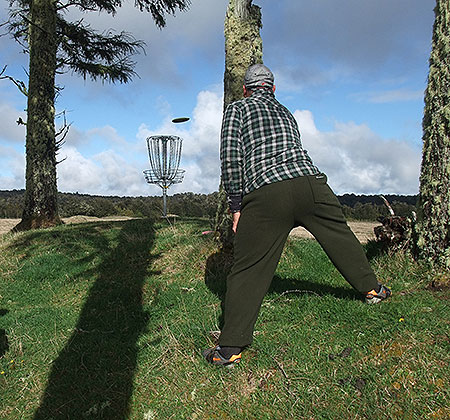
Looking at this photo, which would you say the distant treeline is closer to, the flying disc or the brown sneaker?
the flying disc

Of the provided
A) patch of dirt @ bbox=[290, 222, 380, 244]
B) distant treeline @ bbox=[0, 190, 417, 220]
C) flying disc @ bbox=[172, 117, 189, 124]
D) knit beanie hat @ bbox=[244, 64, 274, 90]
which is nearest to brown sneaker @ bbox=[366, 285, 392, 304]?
knit beanie hat @ bbox=[244, 64, 274, 90]

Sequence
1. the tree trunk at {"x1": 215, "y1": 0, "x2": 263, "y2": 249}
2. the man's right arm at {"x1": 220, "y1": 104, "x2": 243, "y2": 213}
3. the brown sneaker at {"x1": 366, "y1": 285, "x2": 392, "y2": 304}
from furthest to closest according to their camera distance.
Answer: the tree trunk at {"x1": 215, "y1": 0, "x2": 263, "y2": 249} → the brown sneaker at {"x1": 366, "y1": 285, "x2": 392, "y2": 304} → the man's right arm at {"x1": 220, "y1": 104, "x2": 243, "y2": 213}

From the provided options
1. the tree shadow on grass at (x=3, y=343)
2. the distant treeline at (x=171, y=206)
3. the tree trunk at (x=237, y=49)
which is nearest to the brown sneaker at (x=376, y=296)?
the tree trunk at (x=237, y=49)

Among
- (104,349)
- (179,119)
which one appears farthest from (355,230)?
(104,349)

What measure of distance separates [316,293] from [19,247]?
5931 mm

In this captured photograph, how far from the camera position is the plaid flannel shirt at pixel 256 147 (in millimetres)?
3027

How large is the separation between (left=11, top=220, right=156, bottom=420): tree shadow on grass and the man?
0.82m

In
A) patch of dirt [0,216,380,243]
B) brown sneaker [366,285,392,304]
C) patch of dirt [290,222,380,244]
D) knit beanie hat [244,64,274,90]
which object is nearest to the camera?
knit beanie hat [244,64,274,90]

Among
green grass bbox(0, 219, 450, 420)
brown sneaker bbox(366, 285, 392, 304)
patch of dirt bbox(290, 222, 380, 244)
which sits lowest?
green grass bbox(0, 219, 450, 420)

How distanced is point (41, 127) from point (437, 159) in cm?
910

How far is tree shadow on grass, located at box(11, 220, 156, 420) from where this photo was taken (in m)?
3.15

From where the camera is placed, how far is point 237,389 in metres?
2.84

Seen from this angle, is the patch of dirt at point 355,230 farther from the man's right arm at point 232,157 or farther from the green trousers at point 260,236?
the man's right arm at point 232,157

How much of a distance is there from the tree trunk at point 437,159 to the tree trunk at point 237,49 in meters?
2.24
